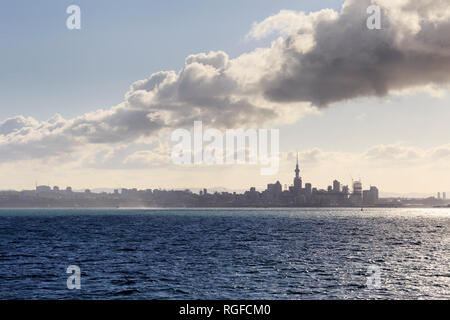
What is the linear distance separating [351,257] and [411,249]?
21.9 metres

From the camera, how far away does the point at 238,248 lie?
8525 centimetres

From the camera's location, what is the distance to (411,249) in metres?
87.6
